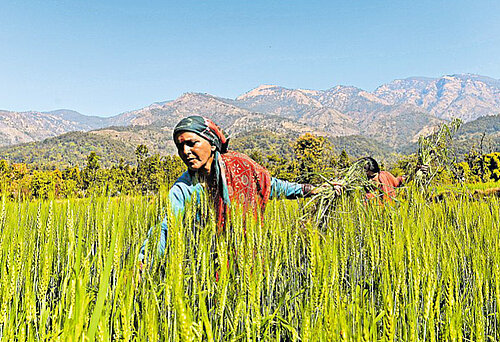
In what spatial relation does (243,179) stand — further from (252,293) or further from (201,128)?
(252,293)

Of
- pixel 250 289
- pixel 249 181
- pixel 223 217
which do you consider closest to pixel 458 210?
pixel 249 181

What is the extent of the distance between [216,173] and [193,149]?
0.66 ft

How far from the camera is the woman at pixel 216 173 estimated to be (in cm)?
189

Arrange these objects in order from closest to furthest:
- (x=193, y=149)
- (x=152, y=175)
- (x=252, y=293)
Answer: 1. (x=252, y=293)
2. (x=193, y=149)
3. (x=152, y=175)

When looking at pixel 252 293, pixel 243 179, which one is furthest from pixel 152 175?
pixel 252 293

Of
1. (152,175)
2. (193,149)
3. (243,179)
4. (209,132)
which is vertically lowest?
(152,175)

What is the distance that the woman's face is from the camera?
189cm

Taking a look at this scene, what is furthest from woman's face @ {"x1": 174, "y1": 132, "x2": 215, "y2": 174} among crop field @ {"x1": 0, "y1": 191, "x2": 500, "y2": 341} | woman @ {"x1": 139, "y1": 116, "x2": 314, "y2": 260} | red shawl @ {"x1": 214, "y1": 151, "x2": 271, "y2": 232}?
crop field @ {"x1": 0, "y1": 191, "x2": 500, "y2": 341}

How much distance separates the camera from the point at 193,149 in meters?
1.89

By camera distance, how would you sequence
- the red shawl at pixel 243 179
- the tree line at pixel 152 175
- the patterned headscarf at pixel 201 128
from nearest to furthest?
the tree line at pixel 152 175, the patterned headscarf at pixel 201 128, the red shawl at pixel 243 179

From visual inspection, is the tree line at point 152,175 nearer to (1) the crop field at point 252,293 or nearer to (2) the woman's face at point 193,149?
(2) the woman's face at point 193,149

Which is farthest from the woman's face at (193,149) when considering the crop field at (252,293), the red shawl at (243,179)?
the crop field at (252,293)

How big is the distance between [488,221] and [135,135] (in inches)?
7819

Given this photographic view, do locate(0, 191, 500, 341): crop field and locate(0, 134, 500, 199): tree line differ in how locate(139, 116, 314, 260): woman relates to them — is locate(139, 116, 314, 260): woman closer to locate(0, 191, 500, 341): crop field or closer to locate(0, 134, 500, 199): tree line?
locate(0, 134, 500, 199): tree line
